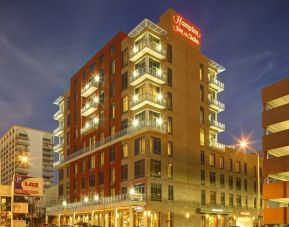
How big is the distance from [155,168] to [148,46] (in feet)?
64.6

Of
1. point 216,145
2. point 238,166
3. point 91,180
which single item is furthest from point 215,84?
point 91,180

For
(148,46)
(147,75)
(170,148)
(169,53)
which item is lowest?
(170,148)

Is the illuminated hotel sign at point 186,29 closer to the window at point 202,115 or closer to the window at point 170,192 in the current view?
the window at point 202,115

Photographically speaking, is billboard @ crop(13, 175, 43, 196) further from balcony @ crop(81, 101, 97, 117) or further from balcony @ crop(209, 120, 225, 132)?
balcony @ crop(209, 120, 225, 132)

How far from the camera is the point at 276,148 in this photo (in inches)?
1917

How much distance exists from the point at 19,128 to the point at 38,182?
143m

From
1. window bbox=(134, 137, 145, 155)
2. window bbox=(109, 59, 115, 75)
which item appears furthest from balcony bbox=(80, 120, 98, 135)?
window bbox=(134, 137, 145, 155)

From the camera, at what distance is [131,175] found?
68.4m

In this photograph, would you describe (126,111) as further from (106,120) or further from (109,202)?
(109,202)

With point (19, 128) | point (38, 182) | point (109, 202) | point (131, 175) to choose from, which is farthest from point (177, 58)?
point (19, 128)

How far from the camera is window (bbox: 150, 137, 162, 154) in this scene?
2650 inches

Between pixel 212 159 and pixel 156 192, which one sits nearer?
pixel 156 192

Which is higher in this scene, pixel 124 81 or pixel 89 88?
pixel 89 88

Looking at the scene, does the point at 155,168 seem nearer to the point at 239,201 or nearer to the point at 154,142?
the point at 154,142
